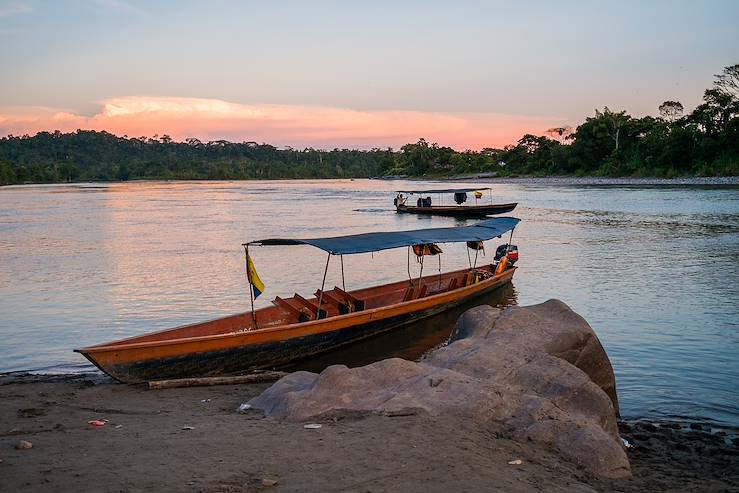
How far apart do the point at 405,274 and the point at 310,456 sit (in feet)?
51.8

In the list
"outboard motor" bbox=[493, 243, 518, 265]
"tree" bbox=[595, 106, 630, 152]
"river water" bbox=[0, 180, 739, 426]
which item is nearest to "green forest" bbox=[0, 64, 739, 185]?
"tree" bbox=[595, 106, 630, 152]

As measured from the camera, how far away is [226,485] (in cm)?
564

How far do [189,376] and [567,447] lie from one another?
19.1 ft

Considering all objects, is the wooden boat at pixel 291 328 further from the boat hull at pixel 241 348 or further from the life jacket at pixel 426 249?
the life jacket at pixel 426 249

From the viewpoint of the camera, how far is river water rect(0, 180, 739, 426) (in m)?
12.1

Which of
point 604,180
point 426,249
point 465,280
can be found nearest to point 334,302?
point 426,249

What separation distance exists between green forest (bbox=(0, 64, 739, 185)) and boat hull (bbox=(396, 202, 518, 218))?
3417cm

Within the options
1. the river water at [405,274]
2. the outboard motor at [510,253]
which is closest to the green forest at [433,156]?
the river water at [405,274]

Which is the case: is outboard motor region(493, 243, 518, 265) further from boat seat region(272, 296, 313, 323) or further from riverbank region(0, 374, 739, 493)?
riverbank region(0, 374, 739, 493)

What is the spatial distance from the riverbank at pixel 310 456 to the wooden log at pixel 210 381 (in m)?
1.27

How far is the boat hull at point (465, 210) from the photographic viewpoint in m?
42.7

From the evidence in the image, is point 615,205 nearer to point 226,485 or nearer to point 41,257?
point 41,257

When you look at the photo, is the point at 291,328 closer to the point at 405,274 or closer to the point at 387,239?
the point at 387,239

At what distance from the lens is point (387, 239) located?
1433 centimetres
